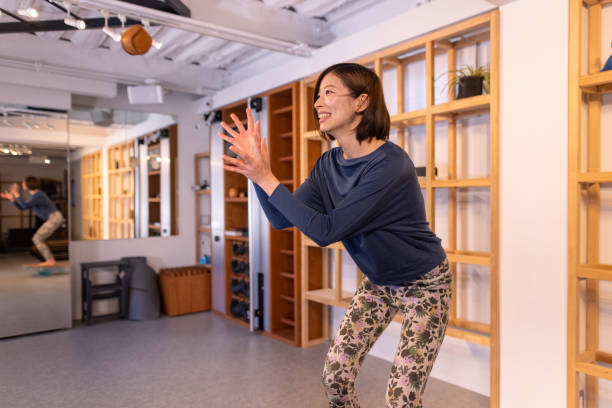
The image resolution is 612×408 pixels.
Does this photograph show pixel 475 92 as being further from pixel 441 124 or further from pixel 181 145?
pixel 181 145

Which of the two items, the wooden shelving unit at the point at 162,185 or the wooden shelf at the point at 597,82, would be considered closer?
the wooden shelf at the point at 597,82

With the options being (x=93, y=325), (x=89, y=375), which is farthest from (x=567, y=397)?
Result: (x=93, y=325)

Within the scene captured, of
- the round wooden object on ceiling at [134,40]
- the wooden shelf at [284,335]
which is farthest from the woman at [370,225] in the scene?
the wooden shelf at [284,335]

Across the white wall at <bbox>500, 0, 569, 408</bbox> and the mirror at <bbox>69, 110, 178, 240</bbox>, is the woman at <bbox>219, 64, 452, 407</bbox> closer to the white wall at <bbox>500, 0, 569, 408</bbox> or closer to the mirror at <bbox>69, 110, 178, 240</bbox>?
the white wall at <bbox>500, 0, 569, 408</bbox>

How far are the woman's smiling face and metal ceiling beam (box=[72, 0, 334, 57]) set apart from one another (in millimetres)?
2136

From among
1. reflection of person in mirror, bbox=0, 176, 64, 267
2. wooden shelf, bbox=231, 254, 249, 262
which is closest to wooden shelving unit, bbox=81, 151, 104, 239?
reflection of person in mirror, bbox=0, 176, 64, 267

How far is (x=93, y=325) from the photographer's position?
202 inches

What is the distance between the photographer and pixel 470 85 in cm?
283

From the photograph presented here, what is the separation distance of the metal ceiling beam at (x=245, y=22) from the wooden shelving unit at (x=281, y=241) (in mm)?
489

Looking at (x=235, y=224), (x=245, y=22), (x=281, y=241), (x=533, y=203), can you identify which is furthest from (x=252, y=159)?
(x=235, y=224)

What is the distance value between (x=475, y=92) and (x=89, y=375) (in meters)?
3.48

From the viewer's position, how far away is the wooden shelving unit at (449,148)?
266cm

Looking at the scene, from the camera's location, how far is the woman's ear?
5.46ft

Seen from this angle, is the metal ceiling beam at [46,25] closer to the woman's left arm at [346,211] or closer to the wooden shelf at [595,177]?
the woman's left arm at [346,211]
